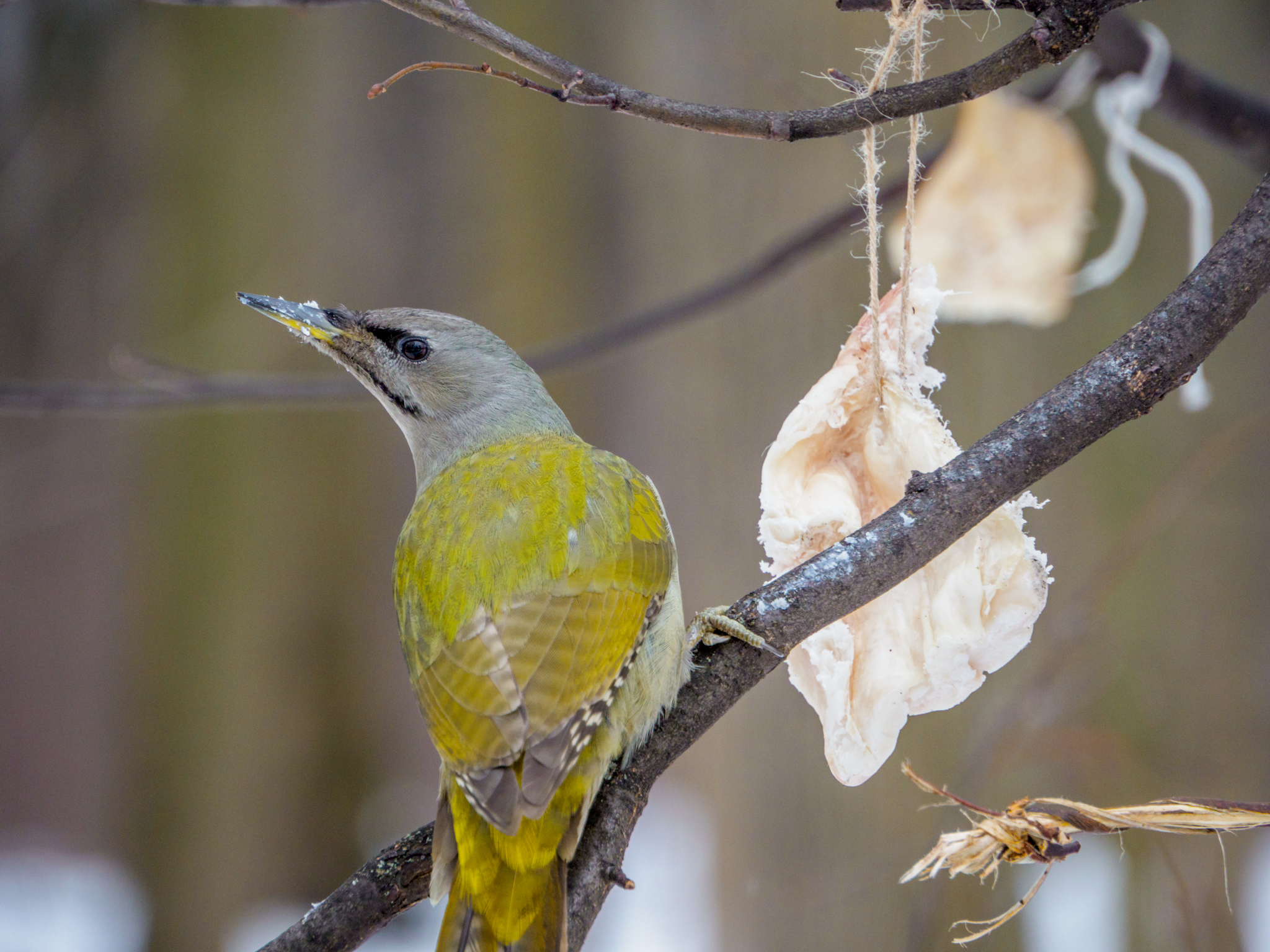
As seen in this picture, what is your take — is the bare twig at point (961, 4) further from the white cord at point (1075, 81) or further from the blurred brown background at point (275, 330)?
the blurred brown background at point (275, 330)

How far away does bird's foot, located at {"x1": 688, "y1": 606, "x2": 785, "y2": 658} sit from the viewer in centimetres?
106

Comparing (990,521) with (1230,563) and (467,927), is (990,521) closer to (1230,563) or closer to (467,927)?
(467,927)

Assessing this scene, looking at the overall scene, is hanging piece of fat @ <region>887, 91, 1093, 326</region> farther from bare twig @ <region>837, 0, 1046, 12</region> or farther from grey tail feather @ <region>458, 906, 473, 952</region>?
→ grey tail feather @ <region>458, 906, 473, 952</region>

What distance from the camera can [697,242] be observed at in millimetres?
2305

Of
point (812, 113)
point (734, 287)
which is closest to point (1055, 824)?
point (812, 113)

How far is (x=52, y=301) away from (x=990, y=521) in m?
2.55

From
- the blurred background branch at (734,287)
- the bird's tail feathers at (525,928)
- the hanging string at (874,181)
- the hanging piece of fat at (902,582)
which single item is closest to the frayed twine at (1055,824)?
the hanging piece of fat at (902,582)

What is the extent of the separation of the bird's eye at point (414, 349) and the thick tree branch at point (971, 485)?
2.44 feet

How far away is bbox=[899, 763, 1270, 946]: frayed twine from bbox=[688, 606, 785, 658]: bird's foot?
202 mm

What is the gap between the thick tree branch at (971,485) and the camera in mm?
957

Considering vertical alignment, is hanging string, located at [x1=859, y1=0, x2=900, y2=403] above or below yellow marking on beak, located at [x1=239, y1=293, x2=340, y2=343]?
below

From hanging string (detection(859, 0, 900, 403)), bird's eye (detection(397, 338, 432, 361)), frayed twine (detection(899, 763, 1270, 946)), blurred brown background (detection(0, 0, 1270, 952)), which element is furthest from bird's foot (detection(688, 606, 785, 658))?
blurred brown background (detection(0, 0, 1270, 952))

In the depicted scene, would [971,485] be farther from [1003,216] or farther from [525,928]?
[1003,216]

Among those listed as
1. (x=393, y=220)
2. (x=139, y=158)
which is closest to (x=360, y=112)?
(x=393, y=220)
